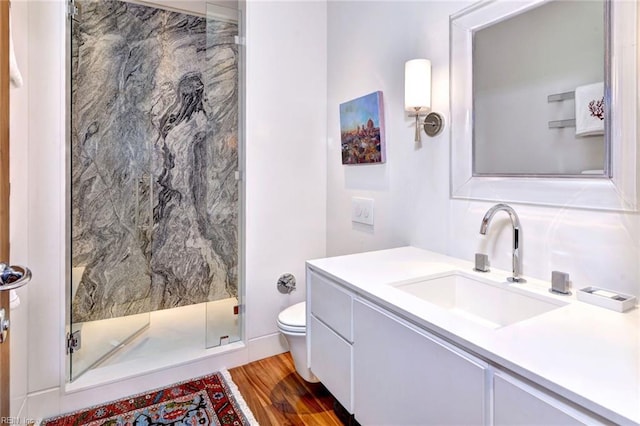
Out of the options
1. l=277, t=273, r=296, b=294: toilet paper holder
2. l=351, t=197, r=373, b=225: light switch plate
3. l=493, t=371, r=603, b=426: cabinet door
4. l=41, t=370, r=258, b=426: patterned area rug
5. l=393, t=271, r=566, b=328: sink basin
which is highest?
l=351, t=197, r=373, b=225: light switch plate

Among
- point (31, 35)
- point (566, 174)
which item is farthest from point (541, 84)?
point (31, 35)

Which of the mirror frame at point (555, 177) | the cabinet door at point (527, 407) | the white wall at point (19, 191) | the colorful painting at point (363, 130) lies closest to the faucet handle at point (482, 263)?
the mirror frame at point (555, 177)

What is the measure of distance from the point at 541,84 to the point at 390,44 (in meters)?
0.88

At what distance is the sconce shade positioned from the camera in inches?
61.2

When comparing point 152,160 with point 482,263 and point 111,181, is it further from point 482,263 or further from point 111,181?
point 482,263

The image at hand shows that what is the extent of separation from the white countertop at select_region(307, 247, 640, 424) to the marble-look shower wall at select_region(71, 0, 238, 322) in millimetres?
1594

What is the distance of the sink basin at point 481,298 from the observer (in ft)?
3.72

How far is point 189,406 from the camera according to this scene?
1753mm

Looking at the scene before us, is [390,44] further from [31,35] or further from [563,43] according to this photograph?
[31,35]

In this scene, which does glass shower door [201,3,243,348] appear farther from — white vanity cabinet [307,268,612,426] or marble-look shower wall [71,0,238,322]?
white vanity cabinet [307,268,612,426]

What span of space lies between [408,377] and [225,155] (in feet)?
6.19

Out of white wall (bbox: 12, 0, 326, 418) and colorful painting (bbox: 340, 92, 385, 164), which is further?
colorful painting (bbox: 340, 92, 385, 164)

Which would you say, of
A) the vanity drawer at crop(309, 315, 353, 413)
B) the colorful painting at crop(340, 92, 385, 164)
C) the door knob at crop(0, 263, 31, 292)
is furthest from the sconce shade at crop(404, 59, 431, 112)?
the door knob at crop(0, 263, 31, 292)

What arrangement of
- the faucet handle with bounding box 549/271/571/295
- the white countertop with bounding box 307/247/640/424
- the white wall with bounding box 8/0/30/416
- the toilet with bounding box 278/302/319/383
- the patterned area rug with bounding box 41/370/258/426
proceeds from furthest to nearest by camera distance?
the toilet with bounding box 278/302/319/383 → the patterned area rug with bounding box 41/370/258/426 → the white wall with bounding box 8/0/30/416 → the faucet handle with bounding box 549/271/571/295 → the white countertop with bounding box 307/247/640/424
